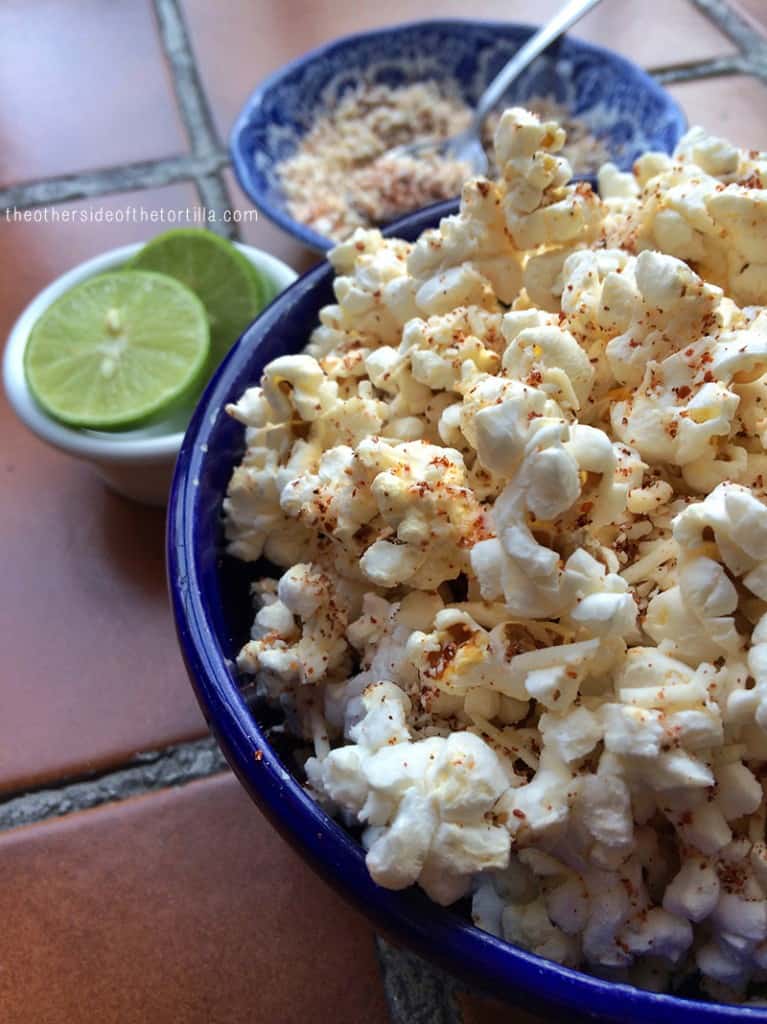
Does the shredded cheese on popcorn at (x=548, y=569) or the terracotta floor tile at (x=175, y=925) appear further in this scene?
the terracotta floor tile at (x=175, y=925)

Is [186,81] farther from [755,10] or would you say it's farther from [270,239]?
[755,10]

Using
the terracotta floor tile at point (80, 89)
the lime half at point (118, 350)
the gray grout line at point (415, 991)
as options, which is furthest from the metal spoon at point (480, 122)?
the gray grout line at point (415, 991)

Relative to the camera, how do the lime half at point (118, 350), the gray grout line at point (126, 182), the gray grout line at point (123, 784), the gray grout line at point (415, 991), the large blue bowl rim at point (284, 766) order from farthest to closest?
the gray grout line at point (126, 182), the lime half at point (118, 350), the gray grout line at point (123, 784), the gray grout line at point (415, 991), the large blue bowl rim at point (284, 766)

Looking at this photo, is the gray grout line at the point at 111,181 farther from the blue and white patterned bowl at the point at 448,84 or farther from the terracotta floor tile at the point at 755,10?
the terracotta floor tile at the point at 755,10

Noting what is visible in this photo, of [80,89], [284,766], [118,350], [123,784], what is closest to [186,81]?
[80,89]

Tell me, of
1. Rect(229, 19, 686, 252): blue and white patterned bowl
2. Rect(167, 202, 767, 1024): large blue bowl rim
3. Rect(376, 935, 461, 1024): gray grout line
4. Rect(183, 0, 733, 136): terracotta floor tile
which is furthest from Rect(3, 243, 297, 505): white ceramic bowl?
Rect(183, 0, 733, 136): terracotta floor tile

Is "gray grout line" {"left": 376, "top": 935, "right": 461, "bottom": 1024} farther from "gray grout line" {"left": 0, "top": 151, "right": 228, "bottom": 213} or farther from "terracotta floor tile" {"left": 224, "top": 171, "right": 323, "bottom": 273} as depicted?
"gray grout line" {"left": 0, "top": 151, "right": 228, "bottom": 213}

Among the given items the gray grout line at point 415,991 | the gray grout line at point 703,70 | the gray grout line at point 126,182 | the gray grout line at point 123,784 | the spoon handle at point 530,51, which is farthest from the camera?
the gray grout line at point 703,70

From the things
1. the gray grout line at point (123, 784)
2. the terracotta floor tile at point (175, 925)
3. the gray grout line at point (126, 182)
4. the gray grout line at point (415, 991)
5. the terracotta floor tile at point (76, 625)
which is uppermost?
the gray grout line at point (126, 182)
